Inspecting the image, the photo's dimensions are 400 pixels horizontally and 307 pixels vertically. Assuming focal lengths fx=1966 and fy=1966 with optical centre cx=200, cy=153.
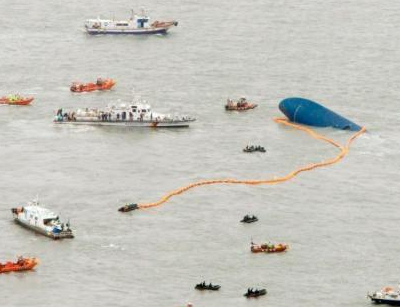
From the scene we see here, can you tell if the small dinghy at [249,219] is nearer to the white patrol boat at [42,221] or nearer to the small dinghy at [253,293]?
the white patrol boat at [42,221]

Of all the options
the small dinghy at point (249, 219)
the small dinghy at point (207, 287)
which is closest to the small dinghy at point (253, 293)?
the small dinghy at point (207, 287)

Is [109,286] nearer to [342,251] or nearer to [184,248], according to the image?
[184,248]

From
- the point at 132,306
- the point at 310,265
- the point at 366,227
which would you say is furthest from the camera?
the point at 366,227

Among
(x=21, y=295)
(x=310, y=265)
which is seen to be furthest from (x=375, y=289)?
(x=21, y=295)

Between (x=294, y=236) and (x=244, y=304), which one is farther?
(x=294, y=236)

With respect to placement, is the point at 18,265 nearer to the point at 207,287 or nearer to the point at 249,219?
the point at 207,287

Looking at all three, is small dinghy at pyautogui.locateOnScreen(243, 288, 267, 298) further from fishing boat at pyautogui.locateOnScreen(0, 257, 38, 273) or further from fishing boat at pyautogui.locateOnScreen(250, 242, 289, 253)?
fishing boat at pyautogui.locateOnScreen(0, 257, 38, 273)

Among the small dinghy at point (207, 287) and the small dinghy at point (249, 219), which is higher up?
the small dinghy at point (249, 219)
